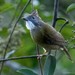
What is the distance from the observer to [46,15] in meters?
3.96

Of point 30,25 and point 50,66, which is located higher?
point 30,25

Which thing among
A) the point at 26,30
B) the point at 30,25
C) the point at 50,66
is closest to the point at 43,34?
the point at 30,25

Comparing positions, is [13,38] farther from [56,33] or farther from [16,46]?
[56,33]

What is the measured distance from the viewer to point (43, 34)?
277 centimetres

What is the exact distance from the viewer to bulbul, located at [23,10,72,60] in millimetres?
2648

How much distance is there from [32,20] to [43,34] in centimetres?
16

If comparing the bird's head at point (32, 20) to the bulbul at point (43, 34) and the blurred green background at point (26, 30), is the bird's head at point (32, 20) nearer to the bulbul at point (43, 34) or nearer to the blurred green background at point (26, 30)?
the bulbul at point (43, 34)

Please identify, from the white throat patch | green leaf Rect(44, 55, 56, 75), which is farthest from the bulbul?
green leaf Rect(44, 55, 56, 75)

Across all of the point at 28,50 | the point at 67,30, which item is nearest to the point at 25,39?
the point at 28,50

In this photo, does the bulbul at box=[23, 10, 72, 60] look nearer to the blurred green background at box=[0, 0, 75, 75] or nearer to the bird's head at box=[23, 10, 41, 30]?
the bird's head at box=[23, 10, 41, 30]

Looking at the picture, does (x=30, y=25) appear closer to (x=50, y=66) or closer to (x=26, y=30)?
(x=50, y=66)

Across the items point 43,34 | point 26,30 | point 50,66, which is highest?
point 26,30

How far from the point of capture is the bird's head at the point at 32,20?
2627 millimetres

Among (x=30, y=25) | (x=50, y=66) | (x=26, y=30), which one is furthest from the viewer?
(x=26, y=30)
